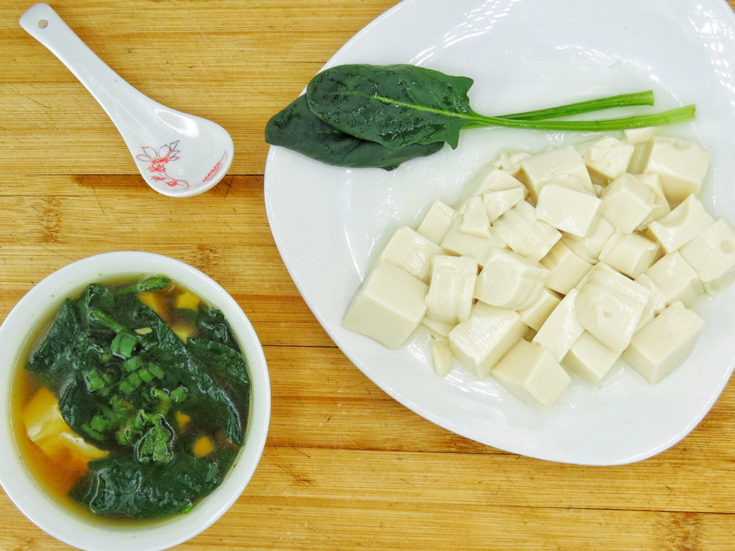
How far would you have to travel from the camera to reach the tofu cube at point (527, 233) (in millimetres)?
1803

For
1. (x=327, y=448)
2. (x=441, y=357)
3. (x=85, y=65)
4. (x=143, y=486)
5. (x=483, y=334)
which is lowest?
(x=327, y=448)

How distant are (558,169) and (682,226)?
0.37 m

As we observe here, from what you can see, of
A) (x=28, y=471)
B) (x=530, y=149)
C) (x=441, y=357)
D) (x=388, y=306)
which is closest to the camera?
(x=28, y=471)

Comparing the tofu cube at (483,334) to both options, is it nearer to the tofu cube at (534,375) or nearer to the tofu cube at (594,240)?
the tofu cube at (534,375)

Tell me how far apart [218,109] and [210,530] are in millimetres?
1295

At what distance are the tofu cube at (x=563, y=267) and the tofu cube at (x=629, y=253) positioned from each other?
0.22 ft

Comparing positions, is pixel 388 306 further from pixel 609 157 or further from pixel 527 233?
pixel 609 157

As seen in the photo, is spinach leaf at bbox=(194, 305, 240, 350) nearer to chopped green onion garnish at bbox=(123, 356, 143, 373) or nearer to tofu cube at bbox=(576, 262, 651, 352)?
chopped green onion garnish at bbox=(123, 356, 143, 373)

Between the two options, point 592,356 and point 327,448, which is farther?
point 327,448

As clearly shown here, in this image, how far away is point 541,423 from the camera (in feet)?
6.06

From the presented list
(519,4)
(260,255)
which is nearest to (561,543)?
(260,255)

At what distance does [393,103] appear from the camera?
1.78 meters

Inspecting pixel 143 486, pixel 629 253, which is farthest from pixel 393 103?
pixel 143 486

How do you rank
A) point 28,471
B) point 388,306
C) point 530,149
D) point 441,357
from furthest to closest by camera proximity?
point 530,149 → point 441,357 → point 388,306 → point 28,471
